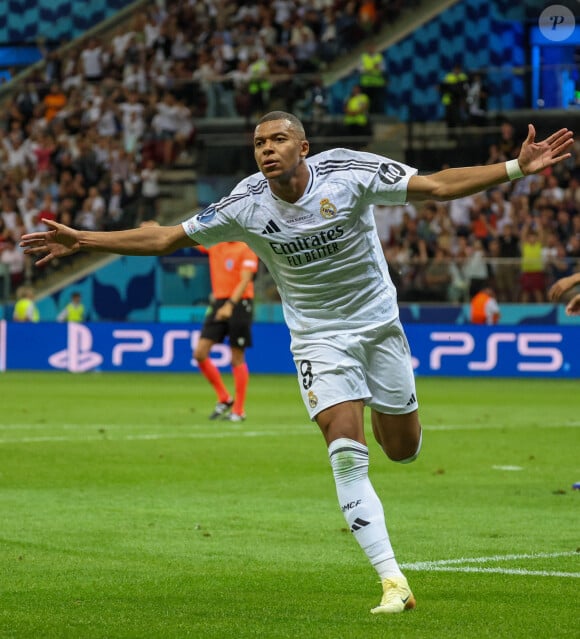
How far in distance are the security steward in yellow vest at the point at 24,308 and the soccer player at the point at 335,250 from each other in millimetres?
21918

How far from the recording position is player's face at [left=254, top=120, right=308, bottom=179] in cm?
670

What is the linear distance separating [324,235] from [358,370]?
2.24ft

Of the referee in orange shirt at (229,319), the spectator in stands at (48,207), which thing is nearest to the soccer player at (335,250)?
the referee in orange shirt at (229,319)

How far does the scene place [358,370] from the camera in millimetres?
6883

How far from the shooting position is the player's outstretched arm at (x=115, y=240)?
23.1 ft

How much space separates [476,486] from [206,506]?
242 cm

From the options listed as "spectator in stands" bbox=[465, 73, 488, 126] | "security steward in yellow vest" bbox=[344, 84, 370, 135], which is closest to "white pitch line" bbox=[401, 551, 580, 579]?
"spectator in stands" bbox=[465, 73, 488, 126]

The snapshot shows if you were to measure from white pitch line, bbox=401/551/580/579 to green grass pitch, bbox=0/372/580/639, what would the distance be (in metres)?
0.01

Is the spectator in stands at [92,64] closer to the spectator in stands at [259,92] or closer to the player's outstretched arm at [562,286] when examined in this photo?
the spectator in stands at [259,92]

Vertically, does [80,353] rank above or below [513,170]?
below

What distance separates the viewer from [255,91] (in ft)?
107

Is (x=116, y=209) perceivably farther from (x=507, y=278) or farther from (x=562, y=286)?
(x=562, y=286)

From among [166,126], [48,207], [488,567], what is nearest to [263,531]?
[488,567]

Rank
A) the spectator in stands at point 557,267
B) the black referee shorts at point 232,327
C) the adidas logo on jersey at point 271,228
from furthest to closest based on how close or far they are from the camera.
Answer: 1. the spectator in stands at point 557,267
2. the black referee shorts at point 232,327
3. the adidas logo on jersey at point 271,228
